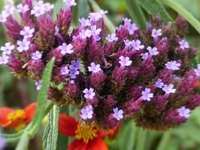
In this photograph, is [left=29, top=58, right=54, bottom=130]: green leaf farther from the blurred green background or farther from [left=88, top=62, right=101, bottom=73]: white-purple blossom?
the blurred green background

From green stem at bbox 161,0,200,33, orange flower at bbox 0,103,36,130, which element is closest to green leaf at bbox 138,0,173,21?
green stem at bbox 161,0,200,33

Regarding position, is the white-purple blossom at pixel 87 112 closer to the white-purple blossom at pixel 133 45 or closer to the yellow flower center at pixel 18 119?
the white-purple blossom at pixel 133 45

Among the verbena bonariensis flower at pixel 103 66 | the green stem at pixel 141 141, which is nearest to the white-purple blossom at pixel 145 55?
the verbena bonariensis flower at pixel 103 66

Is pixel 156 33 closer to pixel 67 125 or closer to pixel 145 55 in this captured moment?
pixel 145 55

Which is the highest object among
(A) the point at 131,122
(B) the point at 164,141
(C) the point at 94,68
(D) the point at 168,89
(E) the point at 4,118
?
(C) the point at 94,68

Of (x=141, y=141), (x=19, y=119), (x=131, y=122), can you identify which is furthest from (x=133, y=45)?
(x=131, y=122)

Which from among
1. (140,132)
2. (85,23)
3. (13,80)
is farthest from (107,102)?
(13,80)

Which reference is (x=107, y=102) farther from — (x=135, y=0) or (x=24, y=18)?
(x=135, y=0)
